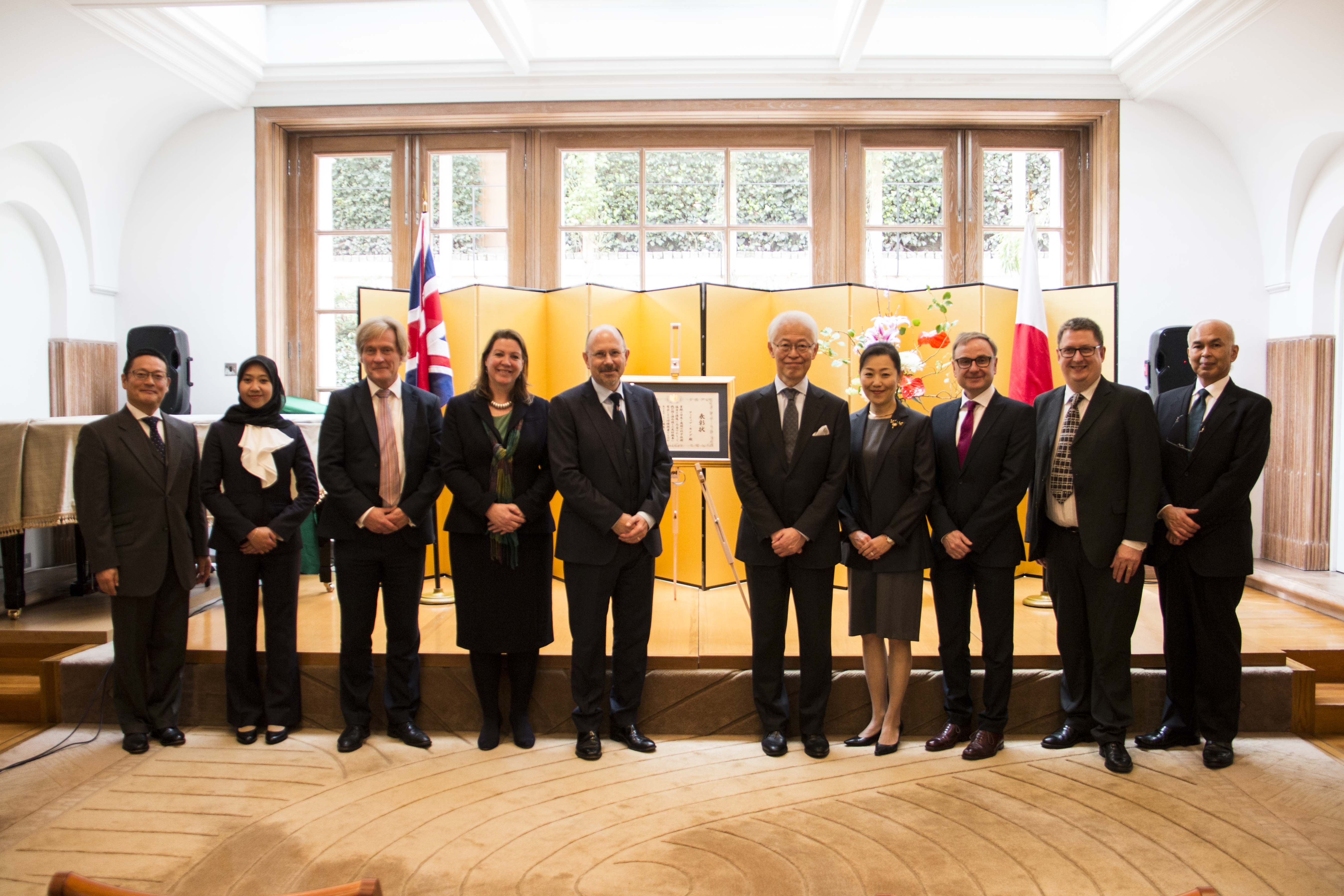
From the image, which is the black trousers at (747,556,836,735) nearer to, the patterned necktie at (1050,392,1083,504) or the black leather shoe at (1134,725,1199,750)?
the patterned necktie at (1050,392,1083,504)

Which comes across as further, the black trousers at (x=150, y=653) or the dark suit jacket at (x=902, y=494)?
the black trousers at (x=150, y=653)

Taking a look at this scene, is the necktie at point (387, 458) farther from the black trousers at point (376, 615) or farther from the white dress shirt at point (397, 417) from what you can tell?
the black trousers at point (376, 615)

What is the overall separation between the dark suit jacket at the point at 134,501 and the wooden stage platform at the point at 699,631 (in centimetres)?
63

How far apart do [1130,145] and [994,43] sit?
128cm

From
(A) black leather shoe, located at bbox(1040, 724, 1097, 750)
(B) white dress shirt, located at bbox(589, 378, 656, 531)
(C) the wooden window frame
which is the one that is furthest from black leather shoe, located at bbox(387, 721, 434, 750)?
(C) the wooden window frame

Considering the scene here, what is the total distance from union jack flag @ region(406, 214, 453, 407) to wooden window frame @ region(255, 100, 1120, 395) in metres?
1.63

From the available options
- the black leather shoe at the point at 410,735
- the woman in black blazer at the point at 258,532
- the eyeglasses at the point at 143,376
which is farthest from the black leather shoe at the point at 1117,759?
the eyeglasses at the point at 143,376

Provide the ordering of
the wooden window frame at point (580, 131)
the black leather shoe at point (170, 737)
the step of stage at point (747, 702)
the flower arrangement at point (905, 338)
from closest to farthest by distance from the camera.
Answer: the black leather shoe at point (170, 737)
the step of stage at point (747, 702)
the flower arrangement at point (905, 338)
the wooden window frame at point (580, 131)

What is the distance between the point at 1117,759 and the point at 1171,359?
329 centimetres

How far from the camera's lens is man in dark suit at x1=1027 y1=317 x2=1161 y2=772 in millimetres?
3037

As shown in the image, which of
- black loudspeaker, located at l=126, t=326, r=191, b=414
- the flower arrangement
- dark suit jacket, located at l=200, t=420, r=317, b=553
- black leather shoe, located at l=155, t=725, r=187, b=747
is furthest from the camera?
black loudspeaker, located at l=126, t=326, r=191, b=414

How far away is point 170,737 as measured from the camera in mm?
3342

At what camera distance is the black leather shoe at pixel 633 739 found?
3.26 m

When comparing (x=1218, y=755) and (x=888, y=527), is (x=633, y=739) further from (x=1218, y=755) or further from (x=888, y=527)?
(x=1218, y=755)
